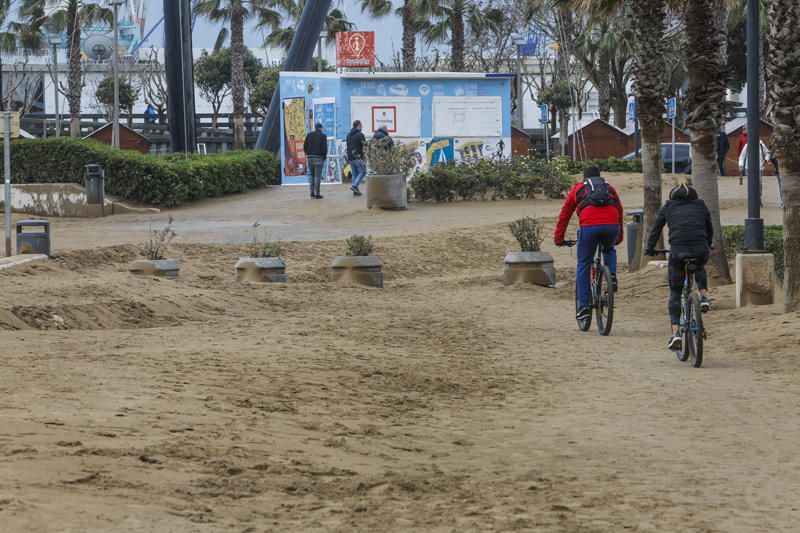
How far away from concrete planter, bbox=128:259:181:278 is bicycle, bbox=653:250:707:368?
27.9ft

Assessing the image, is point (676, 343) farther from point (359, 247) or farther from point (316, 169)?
point (316, 169)

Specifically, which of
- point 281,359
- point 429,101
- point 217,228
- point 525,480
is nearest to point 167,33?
point 429,101

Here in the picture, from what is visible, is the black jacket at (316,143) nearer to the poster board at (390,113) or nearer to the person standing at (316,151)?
the person standing at (316,151)

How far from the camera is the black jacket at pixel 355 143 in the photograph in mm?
32344

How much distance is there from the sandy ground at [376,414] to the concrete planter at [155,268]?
2.79 ft

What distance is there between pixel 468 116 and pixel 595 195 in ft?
82.4

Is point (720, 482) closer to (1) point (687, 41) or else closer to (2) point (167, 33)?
(1) point (687, 41)

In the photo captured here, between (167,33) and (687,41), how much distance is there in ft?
81.8

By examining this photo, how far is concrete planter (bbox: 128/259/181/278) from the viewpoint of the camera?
18.3 m

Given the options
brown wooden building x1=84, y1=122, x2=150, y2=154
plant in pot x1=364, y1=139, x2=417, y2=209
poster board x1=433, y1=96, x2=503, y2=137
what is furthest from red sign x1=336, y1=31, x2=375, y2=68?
brown wooden building x1=84, y1=122, x2=150, y2=154

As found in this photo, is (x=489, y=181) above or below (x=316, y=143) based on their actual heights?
below

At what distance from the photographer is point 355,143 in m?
32.4

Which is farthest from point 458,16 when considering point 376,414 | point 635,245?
point 376,414

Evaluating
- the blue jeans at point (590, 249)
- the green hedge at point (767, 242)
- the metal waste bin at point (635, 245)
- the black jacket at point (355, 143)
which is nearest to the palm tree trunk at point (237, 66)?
the black jacket at point (355, 143)
